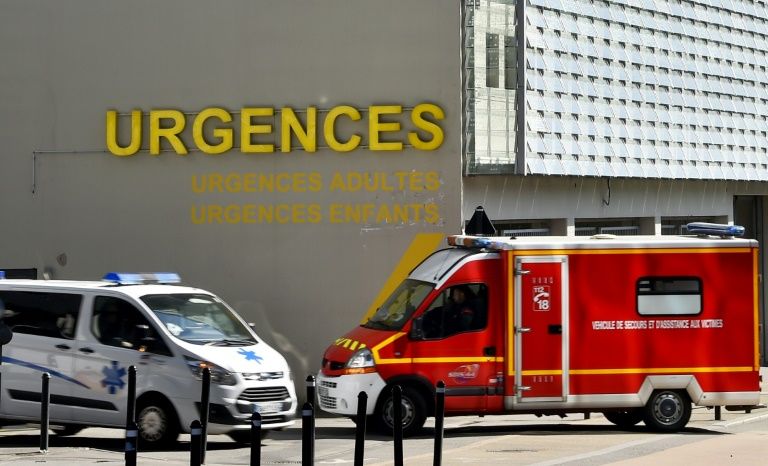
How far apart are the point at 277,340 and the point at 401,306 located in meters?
5.32

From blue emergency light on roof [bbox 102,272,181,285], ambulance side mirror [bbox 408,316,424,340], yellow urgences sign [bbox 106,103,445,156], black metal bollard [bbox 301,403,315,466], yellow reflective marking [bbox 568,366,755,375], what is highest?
yellow urgences sign [bbox 106,103,445,156]

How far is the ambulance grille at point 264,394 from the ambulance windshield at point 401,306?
1.95 m

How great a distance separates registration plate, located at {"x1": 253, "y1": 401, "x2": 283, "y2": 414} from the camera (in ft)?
51.7

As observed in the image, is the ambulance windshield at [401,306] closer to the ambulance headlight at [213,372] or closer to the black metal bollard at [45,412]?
the ambulance headlight at [213,372]

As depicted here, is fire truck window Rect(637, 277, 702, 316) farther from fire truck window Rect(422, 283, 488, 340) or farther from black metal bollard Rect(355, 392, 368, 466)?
black metal bollard Rect(355, 392, 368, 466)

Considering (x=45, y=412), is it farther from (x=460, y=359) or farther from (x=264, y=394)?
(x=460, y=359)

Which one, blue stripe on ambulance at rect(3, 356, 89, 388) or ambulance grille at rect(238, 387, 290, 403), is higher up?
blue stripe on ambulance at rect(3, 356, 89, 388)

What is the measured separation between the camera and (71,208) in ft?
76.6

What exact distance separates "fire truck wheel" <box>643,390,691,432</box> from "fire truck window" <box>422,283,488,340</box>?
2.43 metres

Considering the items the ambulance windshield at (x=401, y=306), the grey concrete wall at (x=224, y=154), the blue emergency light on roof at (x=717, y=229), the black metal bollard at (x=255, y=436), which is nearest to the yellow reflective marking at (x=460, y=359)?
the ambulance windshield at (x=401, y=306)

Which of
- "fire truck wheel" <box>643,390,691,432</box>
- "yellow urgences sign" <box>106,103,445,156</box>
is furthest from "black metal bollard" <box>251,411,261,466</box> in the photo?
"yellow urgences sign" <box>106,103,445,156</box>

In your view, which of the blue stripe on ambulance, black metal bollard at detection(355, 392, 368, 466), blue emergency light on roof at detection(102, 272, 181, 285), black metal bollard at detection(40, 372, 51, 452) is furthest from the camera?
blue emergency light on roof at detection(102, 272, 181, 285)

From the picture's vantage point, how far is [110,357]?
15891 mm

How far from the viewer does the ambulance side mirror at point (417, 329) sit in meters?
17.2
